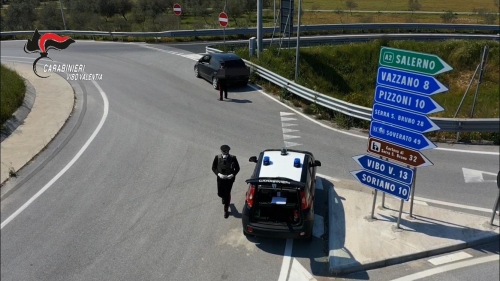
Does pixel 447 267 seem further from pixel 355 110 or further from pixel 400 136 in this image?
pixel 355 110

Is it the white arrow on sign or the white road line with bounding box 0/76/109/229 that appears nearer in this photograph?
the white road line with bounding box 0/76/109/229

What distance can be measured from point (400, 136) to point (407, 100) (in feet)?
2.32

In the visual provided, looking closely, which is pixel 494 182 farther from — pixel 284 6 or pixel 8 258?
pixel 284 6

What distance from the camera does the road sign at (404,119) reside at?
6.86 meters

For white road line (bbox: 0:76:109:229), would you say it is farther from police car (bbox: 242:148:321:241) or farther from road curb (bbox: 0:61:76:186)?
police car (bbox: 242:148:321:241)

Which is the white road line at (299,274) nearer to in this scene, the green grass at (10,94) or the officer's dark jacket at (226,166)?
the officer's dark jacket at (226,166)

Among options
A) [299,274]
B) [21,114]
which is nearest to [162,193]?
[299,274]

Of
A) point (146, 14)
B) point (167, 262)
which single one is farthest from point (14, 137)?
point (146, 14)

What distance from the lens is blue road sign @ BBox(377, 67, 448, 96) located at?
256 inches

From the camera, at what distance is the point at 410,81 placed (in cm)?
682

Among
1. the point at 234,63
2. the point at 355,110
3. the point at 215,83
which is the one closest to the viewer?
the point at 355,110

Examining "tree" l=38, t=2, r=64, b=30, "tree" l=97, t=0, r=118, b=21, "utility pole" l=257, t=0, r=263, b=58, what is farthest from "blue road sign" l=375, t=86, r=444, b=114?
"tree" l=97, t=0, r=118, b=21

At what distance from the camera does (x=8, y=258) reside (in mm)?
7125

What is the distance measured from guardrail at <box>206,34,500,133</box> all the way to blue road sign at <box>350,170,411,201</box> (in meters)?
5.14
